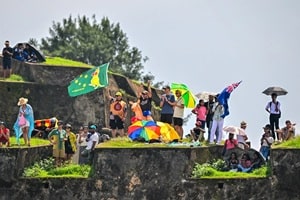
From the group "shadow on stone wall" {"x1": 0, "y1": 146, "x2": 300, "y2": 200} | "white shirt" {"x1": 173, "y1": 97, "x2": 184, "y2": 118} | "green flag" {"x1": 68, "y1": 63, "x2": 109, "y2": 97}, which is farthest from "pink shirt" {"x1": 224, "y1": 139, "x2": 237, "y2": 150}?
"green flag" {"x1": 68, "y1": 63, "x2": 109, "y2": 97}

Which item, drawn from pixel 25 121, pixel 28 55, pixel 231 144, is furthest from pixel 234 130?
pixel 28 55

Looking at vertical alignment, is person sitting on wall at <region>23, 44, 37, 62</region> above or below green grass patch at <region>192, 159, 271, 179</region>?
above

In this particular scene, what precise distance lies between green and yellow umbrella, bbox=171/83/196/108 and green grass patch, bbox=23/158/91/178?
3.62 m

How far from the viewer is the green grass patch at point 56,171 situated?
112 feet

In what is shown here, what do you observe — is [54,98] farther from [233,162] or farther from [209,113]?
[233,162]

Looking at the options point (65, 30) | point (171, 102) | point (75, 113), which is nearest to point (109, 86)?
point (75, 113)

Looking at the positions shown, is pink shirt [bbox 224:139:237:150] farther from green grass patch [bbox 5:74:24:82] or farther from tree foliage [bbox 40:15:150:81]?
tree foliage [bbox 40:15:150:81]

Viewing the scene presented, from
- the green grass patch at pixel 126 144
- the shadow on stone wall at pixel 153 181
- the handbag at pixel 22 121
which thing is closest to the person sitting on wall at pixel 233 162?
the shadow on stone wall at pixel 153 181

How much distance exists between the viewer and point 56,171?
3444cm

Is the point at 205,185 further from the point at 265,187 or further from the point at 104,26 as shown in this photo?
the point at 104,26

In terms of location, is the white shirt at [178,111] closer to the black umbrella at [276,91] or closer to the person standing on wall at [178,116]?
the person standing on wall at [178,116]

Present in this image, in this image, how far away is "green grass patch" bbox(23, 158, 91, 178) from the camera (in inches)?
1342

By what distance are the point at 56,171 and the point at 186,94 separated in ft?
14.3

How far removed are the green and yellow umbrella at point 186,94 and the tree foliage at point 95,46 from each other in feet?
90.8
